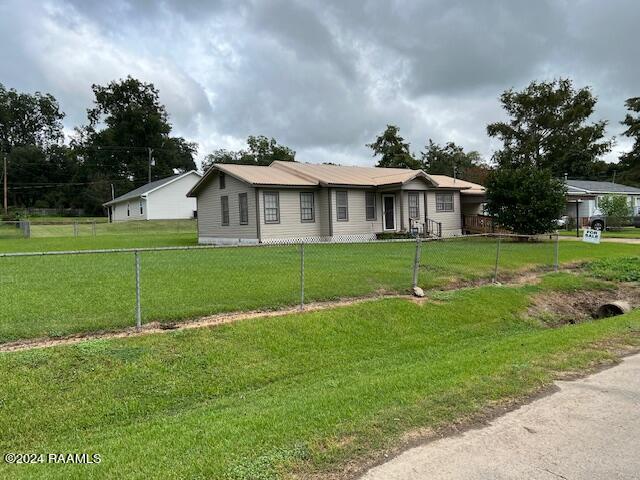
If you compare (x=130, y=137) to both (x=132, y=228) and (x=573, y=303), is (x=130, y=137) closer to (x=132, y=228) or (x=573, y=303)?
(x=132, y=228)

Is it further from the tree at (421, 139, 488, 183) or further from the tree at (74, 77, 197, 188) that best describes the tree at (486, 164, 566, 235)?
the tree at (74, 77, 197, 188)

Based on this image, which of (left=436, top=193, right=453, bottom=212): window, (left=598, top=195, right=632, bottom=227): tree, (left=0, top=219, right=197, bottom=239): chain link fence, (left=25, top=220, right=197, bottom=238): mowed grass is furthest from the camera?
(left=25, top=220, right=197, bottom=238): mowed grass

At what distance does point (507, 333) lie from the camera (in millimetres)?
9203

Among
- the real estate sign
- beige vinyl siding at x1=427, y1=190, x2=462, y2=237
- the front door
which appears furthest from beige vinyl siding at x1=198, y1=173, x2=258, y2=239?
the real estate sign

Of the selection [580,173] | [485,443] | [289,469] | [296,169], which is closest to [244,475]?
[289,469]

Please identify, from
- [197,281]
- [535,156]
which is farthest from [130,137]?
[197,281]

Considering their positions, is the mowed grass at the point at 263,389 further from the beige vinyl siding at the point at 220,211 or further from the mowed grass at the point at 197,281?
the beige vinyl siding at the point at 220,211

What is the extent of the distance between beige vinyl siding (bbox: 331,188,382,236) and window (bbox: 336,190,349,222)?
5.7 inches

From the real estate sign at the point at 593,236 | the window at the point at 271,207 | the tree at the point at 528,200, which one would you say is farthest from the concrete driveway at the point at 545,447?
the tree at the point at 528,200

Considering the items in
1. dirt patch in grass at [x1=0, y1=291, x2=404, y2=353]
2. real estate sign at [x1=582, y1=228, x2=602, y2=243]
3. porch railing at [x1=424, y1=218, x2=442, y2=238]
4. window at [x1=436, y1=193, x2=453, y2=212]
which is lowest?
dirt patch in grass at [x1=0, y1=291, x2=404, y2=353]

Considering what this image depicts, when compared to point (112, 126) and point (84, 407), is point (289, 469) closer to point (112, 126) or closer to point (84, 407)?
point (84, 407)

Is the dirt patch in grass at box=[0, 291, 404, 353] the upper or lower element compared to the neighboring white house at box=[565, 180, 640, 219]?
lower

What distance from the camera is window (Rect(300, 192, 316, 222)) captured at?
899 inches

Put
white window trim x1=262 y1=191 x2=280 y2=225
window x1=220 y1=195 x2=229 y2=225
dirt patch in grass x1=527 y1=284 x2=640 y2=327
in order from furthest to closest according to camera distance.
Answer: window x1=220 y1=195 x2=229 y2=225, white window trim x1=262 y1=191 x2=280 y2=225, dirt patch in grass x1=527 y1=284 x2=640 y2=327
